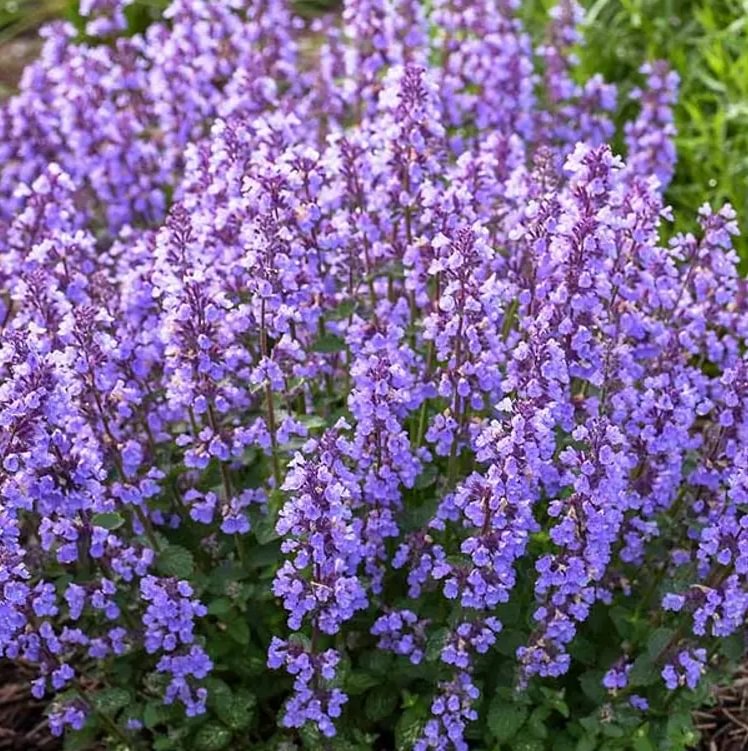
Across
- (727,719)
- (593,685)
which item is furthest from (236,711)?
(727,719)

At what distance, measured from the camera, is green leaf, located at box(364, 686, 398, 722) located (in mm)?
3676

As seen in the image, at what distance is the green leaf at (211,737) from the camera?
3.63 metres

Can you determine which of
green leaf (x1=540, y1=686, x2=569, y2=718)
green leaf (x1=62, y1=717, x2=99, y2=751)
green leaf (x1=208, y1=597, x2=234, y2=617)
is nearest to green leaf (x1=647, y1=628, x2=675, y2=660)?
green leaf (x1=540, y1=686, x2=569, y2=718)

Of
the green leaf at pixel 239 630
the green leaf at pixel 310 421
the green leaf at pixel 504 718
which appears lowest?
the green leaf at pixel 504 718

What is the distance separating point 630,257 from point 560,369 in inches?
22.3

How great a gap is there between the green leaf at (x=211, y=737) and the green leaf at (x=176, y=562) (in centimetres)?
48

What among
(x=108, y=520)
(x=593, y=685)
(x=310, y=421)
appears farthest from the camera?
(x=593, y=685)

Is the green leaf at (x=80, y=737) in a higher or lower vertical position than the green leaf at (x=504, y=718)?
higher

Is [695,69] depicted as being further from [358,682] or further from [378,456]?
[358,682]

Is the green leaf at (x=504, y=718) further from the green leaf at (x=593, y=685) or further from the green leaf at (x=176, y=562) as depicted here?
the green leaf at (x=176, y=562)

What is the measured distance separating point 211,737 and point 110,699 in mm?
328

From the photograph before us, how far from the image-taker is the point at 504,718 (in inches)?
136

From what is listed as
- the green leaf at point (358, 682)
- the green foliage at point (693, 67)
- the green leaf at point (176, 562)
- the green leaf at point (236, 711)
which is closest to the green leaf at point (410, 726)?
the green leaf at point (358, 682)

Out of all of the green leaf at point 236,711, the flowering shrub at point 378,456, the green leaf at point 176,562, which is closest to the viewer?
the flowering shrub at point 378,456
